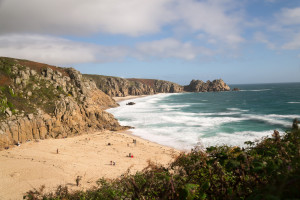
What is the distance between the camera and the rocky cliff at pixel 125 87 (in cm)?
12259

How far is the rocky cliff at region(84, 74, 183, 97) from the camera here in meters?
123

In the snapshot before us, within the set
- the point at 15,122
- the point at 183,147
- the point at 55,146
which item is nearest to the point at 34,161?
the point at 55,146

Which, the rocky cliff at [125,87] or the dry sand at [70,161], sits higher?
the rocky cliff at [125,87]

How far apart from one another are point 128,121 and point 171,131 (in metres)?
14.7

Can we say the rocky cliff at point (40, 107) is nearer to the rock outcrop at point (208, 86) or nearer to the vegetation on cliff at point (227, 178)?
the vegetation on cliff at point (227, 178)

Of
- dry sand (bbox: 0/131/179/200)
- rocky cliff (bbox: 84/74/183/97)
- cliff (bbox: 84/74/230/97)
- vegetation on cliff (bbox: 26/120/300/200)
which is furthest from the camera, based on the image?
cliff (bbox: 84/74/230/97)

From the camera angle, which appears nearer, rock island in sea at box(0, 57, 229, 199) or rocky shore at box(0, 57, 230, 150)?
rock island in sea at box(0, 57, 229, 199)

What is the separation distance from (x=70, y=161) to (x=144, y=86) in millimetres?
136112

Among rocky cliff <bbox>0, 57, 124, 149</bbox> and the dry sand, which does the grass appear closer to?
rocky cliff <bbox>0, 57, 124, 149</bbox>

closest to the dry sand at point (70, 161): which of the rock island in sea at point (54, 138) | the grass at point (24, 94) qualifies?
the rock island in sea at point (54, 138)

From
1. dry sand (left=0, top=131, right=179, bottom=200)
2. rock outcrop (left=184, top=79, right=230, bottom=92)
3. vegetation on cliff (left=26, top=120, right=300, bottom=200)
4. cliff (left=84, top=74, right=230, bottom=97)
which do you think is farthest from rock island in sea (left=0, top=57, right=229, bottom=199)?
rock outcrop (left=184, top=79, right=230, bottom=92)

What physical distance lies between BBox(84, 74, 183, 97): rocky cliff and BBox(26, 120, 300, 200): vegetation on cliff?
109 meters

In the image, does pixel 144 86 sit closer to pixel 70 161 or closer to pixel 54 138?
pixel 54 138

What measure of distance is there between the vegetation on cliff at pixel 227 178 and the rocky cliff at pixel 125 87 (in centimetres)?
10894
